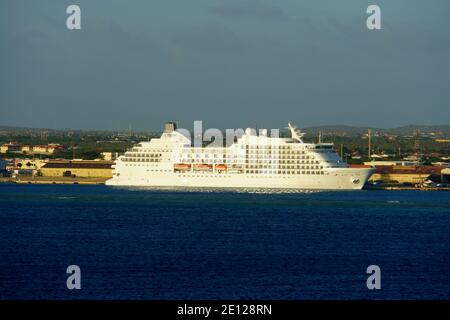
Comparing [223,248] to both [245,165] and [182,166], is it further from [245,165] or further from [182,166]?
[182,166]

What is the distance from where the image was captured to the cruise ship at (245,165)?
68.3 metres

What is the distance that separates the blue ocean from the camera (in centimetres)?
2608

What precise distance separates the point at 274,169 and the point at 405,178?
21.3 m

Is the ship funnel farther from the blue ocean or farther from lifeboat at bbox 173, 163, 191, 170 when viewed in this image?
the blue ocean

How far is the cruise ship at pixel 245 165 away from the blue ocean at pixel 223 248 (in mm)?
10982

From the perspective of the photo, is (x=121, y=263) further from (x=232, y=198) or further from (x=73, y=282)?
(x=232, y=198)

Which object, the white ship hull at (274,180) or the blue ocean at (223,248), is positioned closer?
the blue ocean at (223,248)

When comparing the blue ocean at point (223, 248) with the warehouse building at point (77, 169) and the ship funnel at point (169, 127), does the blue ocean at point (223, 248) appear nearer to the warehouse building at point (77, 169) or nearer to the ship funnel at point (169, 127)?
the ship funnel at point (169, 127)

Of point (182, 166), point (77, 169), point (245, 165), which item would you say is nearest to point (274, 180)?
point (245, 165)

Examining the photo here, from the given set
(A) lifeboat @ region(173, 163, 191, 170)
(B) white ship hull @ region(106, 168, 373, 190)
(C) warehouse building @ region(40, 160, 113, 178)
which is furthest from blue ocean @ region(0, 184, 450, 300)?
(C) warehouse building @ region(40, 160, 113, 178)

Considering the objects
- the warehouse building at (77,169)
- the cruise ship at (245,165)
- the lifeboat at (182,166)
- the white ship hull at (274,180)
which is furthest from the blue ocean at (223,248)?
the warehouse building at (77,169)

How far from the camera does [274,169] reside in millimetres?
69000

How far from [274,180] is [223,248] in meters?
Answer: 35.1

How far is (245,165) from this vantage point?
69625 millimetres
